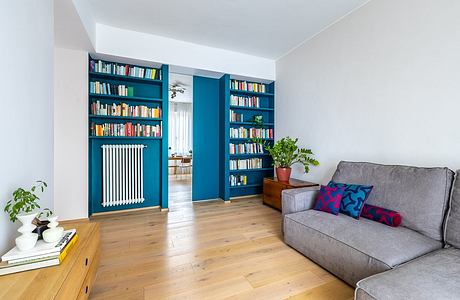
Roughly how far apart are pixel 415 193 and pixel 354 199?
46cm

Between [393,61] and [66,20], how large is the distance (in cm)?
358

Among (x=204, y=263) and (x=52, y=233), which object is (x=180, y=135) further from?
(x=52, y=233)

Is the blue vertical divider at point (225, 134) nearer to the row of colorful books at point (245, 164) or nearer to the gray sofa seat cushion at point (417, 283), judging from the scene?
the row of colorful books at point (245, 164)

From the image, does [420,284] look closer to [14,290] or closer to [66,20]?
[14,290]

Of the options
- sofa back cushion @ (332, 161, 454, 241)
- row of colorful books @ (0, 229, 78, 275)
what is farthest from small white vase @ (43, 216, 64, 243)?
sofa back cushion @ (332, 161, 454, 241)

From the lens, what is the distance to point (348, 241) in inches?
59.6

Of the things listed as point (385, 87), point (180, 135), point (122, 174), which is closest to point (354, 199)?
point (385, 87)

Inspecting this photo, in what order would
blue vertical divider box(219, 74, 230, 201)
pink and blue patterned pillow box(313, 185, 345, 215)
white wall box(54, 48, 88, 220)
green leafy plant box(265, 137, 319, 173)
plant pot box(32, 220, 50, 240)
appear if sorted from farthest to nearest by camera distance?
blue vertical divider box(219, 74, 230, 201), green leafy plant box(265, 137, 319, 173), white wall box(54, 48, 88, 220), pink and blue patterned pillow box(313, 185, 345, 215), plant pot box(32, 220, 50, 240)

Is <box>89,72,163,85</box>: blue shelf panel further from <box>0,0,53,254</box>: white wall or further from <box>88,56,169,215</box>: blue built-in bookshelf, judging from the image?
<box>0,0,53,254</box>: white wall

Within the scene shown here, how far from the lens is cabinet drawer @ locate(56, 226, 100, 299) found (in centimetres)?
88

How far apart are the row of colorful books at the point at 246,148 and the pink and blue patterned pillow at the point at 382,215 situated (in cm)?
234

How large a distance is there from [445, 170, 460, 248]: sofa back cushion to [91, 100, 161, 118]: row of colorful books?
11.5 ft

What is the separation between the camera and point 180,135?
854 centimetres

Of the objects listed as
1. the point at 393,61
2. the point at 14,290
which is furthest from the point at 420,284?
the point at 393,61
